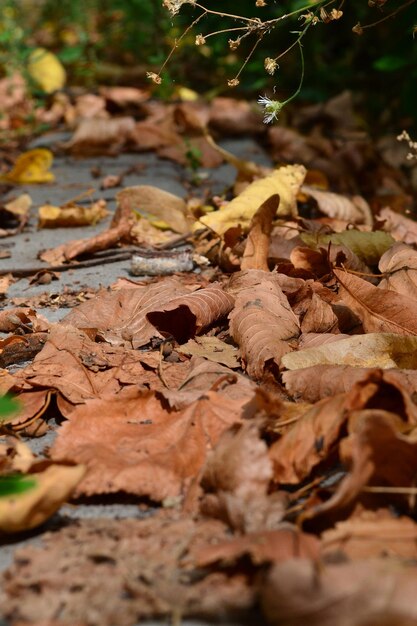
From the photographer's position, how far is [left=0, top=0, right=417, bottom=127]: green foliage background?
442cm

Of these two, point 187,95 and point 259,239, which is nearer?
point 259,239

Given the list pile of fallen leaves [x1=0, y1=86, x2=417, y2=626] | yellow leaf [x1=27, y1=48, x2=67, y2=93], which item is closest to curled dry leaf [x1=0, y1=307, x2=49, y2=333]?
pile of fallen leaves [x1=0, y1=86, x2=417, y2=626]

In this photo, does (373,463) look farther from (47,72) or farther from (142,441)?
(47,72)

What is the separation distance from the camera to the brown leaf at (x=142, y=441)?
1479mm

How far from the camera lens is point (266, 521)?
135 cm

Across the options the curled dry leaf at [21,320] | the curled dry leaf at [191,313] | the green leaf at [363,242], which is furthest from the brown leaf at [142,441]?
the green leaf at [363,242]

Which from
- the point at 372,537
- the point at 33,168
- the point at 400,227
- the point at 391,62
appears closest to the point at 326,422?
the point at 372,537

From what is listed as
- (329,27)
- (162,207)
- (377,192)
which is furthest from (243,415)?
(329,27)

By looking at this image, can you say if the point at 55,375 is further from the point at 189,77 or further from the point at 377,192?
the point at 189,77

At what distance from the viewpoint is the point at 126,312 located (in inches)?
88.4

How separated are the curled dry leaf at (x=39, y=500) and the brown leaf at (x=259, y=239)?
1.22 meters

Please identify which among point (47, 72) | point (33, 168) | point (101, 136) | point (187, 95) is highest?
point (47, 72)

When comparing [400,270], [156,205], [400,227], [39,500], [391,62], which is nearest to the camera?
[39,500]

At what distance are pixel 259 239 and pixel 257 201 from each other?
31cm
